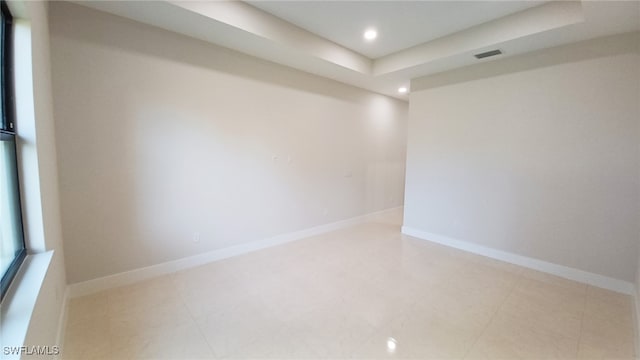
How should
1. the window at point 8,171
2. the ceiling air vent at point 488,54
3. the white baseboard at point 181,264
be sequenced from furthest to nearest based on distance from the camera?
the ceiling air vent at point 488,54, the white baseboard at point 181,264, the window at point 8,171

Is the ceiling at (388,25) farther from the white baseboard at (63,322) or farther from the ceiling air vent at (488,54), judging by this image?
the white baseboard at (63,322)

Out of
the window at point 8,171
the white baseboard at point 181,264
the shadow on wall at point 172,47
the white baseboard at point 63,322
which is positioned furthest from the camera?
the white baseboard at point 181,264

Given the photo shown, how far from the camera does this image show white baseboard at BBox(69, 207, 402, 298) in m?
2.65

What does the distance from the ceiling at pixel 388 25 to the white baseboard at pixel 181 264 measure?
8.49 feet

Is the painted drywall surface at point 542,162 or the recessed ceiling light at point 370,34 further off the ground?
the recessed ceiling light at point 370,34

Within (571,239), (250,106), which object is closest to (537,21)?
(571,239)

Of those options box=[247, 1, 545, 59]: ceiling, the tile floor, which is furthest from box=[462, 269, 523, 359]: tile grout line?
box=[247, 1, 545, 59]: ceiling

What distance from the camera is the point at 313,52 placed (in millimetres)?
3545

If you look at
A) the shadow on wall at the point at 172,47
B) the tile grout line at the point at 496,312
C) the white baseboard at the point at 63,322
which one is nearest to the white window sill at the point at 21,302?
the white baseboard at the point at 63,322

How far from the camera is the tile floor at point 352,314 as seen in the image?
195 cm

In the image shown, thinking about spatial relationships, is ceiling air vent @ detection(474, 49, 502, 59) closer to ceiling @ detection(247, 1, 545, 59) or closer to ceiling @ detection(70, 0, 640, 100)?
ceiling @ detection(70, 0, 640, 100)

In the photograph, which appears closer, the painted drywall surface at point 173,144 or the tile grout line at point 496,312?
the tile grout line at point 496,312
